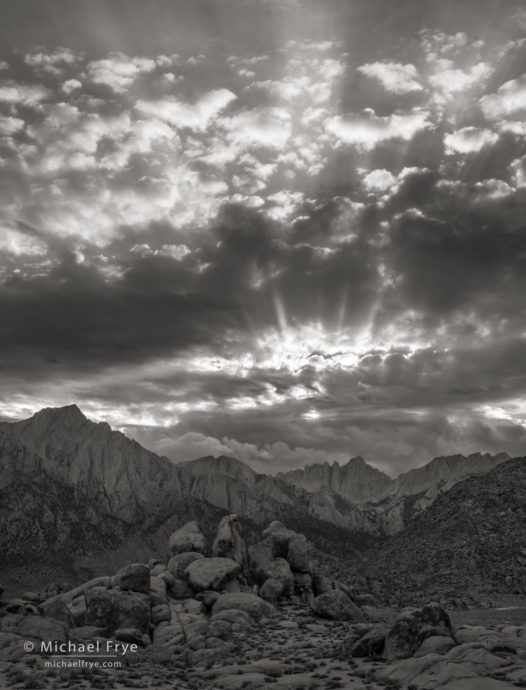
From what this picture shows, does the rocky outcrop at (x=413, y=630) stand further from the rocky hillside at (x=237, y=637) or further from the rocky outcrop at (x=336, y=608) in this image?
the rocky outcrop at (x=336, y=608)

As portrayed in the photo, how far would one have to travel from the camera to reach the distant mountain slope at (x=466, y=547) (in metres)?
128

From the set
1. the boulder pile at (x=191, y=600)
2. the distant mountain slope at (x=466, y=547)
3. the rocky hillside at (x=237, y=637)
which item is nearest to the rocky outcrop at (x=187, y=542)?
the boulder pile at (x=191, y=600)

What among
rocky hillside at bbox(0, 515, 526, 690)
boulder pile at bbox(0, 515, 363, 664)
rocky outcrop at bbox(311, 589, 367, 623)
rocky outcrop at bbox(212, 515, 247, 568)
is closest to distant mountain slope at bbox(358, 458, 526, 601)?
boulder pile at bbox(0, 515, 363, 664)

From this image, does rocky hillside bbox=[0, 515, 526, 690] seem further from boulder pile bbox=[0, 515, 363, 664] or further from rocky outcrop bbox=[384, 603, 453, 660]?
boulder pile bbox=[0, 515, 363, 664]

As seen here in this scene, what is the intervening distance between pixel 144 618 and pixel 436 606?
3610cm

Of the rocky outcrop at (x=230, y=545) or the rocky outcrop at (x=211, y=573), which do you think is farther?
the rocky outcrop at (x=230, y=545)

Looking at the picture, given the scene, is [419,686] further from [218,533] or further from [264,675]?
[218,533]

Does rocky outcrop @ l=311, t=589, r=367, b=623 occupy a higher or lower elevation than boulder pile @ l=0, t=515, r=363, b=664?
lower

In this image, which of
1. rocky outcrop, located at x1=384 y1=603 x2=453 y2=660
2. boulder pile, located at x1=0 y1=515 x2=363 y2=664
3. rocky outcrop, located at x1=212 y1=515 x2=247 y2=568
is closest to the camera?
rocky outcrop, located at x1=384 y1=603 x2=453 y2=660

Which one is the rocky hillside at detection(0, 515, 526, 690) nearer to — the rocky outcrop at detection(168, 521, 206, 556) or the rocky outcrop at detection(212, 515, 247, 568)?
the rocky outcrop at detection(212, 515, 247, 568)

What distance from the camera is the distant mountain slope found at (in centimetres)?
12756

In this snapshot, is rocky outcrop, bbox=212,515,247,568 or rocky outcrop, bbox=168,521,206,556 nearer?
rocky outcrop, bbox=212,515,247,568

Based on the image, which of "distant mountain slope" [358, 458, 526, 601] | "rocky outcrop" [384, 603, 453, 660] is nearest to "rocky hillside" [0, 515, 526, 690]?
"rocky outcrop" [384, 603, 453, 660]

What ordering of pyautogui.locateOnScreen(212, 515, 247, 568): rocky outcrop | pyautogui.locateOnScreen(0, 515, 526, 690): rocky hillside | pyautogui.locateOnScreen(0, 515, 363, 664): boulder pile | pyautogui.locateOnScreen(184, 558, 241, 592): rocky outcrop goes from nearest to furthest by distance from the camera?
pyautogui.locateOnScreen(0, 515, 526, 690): rocky hillside, pyautogui.locateOnScreen(0, 515, 363, 664): boulder pile, pyautogui.locateOnScreen(184, 558, 241, 592): rocky outcrop, pyautogui.locateOnScreen(212, 515, 247, 568): rocky outcrop
